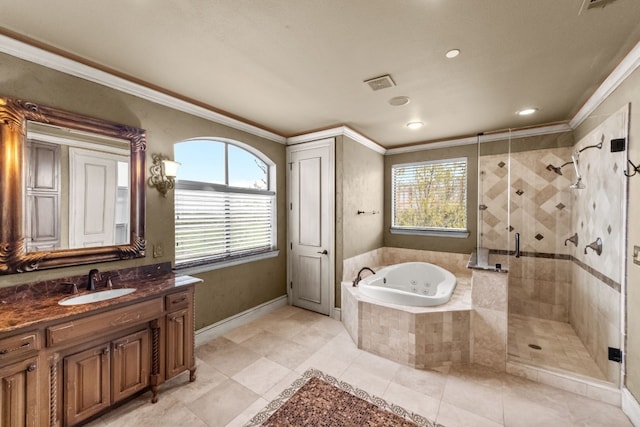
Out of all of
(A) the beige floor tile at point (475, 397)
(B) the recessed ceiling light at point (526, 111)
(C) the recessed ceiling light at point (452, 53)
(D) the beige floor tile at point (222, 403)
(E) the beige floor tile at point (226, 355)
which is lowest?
(A) the beige floor tile at point (475, 397)

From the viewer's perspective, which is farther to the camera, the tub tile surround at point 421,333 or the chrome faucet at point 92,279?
the tub tile surround at point 421,333

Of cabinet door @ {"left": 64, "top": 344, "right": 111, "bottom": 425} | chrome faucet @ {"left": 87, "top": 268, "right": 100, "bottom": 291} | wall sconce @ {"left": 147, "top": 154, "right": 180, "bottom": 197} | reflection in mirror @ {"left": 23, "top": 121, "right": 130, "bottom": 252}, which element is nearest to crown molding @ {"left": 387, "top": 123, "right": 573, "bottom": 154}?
wall sconce @ {"left": 147, "top": 154, "right": 180, "bottom": 197}

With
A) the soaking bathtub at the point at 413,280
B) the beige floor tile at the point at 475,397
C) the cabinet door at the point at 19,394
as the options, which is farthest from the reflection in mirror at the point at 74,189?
the beige floor tile at the point at 475,397

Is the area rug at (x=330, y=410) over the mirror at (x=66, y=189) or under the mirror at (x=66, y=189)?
under

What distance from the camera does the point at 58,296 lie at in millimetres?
1882

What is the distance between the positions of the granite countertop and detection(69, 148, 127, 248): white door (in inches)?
12.6

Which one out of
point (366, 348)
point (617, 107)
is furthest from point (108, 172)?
point (617, 107)

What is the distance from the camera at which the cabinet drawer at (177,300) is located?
212cm

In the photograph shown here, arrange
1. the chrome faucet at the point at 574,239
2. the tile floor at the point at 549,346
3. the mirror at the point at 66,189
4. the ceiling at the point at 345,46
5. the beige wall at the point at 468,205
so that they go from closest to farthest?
the ceiling at the point at 345,46
the mirror at the point at 66,189
the tile floor at the point at 549,346
the chrome faucet at the point at 574,239
the beige wall at the point at 468,205

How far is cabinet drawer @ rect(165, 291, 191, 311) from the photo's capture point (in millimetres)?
2117

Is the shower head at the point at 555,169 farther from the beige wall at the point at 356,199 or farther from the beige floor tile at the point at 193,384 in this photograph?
the beige floor tile at the point at 193,384

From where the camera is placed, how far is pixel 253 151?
140 inches

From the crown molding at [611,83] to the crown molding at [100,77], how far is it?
3.48m

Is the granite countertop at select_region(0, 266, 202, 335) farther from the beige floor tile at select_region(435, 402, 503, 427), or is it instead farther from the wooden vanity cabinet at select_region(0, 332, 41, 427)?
the beige floor tile at select_region(435, 402, 503, 427)
